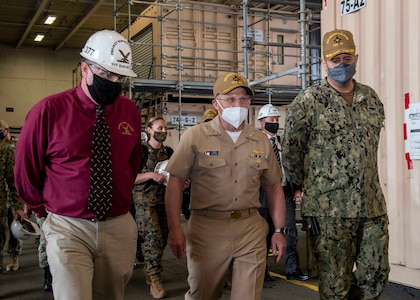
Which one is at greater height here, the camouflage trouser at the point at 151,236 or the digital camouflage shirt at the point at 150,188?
the digital camouflage shirt at the point at 150,188

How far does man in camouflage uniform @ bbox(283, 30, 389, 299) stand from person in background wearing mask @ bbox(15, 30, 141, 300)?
1.29 metres

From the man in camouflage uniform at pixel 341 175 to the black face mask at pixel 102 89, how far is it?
1.32 meters

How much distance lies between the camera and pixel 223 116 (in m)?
4.12

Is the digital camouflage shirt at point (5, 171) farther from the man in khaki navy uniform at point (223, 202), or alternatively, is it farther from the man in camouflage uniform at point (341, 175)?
the man in camouflage uniform at point (341, 175)

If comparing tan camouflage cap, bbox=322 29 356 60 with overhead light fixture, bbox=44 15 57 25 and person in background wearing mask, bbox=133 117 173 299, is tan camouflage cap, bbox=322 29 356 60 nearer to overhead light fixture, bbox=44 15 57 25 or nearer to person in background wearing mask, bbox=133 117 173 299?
person in background wearing mask, bbox=133 117 173 299

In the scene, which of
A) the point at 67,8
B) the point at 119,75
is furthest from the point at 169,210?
the point at 67,8

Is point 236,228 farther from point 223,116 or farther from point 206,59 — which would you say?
point 206,59

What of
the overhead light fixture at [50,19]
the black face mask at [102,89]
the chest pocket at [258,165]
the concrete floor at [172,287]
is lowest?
the concrete floor at [172,287]

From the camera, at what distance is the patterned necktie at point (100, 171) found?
3439 millimetres

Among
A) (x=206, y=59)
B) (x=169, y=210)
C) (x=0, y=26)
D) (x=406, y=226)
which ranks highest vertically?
(x=0, y=26)

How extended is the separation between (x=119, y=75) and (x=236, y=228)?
1281 millimetres

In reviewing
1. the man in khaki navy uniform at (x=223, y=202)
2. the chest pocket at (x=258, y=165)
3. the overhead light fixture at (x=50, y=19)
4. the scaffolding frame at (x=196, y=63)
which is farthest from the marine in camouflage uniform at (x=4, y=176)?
the overhead light fixture at (x=50, y=19)

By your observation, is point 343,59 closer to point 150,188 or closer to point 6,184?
point 150,188

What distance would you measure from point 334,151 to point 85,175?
5.55ft
